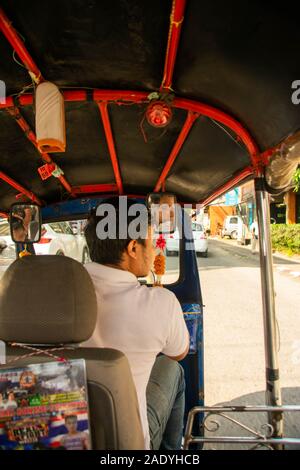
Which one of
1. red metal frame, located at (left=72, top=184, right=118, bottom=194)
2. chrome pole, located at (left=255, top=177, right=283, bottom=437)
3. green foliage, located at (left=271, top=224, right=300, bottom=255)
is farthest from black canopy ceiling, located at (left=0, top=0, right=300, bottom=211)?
green foliage, located at (left=271, top=224, right=300, bottom=255)

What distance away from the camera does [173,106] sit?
1735 mm

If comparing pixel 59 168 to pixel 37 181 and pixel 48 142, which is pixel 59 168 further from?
pixel 48 142

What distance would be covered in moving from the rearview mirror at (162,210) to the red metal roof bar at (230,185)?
0.40 meters

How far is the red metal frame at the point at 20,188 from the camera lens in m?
2.52

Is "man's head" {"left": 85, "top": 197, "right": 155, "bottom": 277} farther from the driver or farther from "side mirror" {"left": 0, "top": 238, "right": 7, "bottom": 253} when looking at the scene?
"side mirror" {"left": 0, "top": 238, "right": 7, "bottom": 253}

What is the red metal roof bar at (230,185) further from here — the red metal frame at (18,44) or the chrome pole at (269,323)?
the red metal frame at (18,44)

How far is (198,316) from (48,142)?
71.7 inches

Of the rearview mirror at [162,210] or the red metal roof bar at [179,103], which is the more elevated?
the red metal roof bar at [179,103]

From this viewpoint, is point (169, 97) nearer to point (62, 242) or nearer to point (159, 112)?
point (159, 112)

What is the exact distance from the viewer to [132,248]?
156 cm

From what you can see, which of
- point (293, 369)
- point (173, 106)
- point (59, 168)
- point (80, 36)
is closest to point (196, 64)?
point (173, 106)

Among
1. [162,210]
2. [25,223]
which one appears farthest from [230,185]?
[25,223]

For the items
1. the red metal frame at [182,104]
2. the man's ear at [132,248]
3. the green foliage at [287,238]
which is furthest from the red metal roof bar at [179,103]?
the green foliage at [287,238]

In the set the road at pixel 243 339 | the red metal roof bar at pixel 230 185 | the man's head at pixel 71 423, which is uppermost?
the red metal roof bar at pixel 230 185
